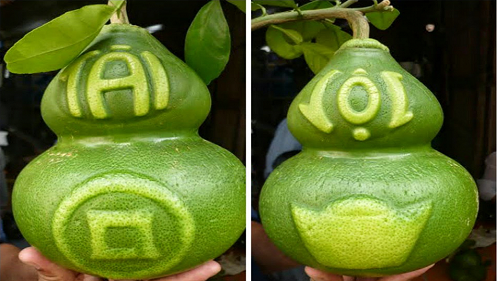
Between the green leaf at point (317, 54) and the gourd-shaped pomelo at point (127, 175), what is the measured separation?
39 centimetres

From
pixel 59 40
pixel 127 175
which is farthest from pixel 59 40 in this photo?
pixel 127 175

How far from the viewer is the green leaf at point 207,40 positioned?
2.96 feet

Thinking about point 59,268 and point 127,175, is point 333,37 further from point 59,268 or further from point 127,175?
point 59,268

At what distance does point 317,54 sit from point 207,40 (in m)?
0.30

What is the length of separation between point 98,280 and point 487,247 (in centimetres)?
96

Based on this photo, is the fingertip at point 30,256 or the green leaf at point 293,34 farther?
the green leaf at point 293,34

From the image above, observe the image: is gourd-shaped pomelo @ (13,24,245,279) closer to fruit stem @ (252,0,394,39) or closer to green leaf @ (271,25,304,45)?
fruit stem @ (252,0,394,39)

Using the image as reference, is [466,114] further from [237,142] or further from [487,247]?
[237,142]

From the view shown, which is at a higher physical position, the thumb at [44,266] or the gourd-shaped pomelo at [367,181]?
the gourd-shaped pomelo at [367,181]

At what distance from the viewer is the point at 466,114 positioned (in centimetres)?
126

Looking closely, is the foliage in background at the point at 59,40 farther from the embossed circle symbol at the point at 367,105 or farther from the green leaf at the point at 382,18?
the green leaf at the point at 382,18

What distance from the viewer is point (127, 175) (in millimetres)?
697

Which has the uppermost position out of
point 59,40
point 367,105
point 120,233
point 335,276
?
point 59,40

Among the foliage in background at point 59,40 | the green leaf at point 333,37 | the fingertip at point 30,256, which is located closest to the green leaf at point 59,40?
the foliage in background at point 59,40
